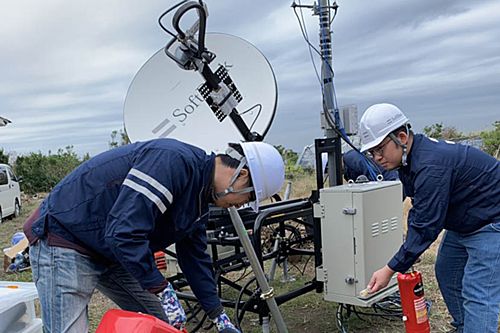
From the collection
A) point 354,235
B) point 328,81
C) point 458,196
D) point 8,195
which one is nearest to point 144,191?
point 458,196

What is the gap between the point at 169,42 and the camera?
9.53 ft

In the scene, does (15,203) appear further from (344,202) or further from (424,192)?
(424,192)

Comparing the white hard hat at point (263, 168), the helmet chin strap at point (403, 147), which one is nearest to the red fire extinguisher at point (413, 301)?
the helmet chin strap at point (403, 147)

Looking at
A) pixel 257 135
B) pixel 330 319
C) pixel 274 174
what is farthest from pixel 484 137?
pixel 274 174

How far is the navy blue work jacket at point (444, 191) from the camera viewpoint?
2572 mm

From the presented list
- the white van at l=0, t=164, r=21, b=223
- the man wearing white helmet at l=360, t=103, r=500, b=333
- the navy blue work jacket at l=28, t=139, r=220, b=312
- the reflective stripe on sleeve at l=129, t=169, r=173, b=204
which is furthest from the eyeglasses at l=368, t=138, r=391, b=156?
the white van at l=0, t=164, r=21, b=223

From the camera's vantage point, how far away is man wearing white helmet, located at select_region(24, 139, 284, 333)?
1.89 meters

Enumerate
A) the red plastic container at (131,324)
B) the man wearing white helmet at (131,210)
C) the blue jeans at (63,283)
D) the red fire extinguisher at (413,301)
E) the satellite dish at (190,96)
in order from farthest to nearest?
the satellite dish at (190,96), the red fire extinguisher at (413,301), the blue jeans at (63,283), the man wearing white helmet at (131,210), the red plastic container at (131,324)

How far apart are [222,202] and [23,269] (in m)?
5.63

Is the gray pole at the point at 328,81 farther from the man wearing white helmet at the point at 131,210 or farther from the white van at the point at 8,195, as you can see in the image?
the white van at the point at 8,195

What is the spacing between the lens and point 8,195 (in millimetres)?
13531

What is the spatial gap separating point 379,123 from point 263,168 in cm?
88

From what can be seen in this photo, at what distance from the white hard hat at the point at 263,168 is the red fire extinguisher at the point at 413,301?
1053 millimetres

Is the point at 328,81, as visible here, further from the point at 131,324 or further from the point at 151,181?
the point at 131,324
